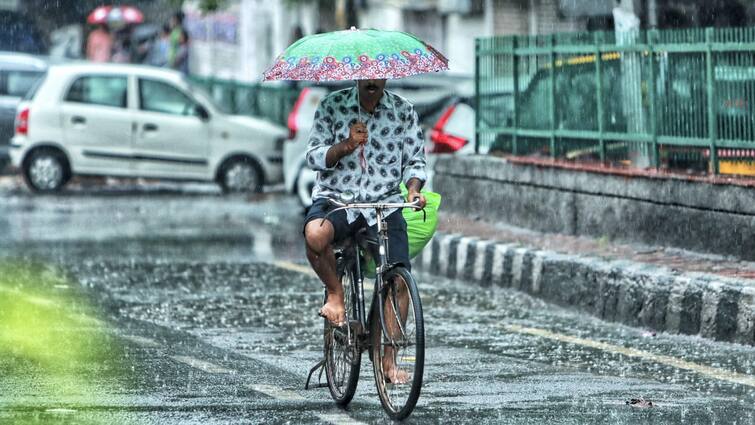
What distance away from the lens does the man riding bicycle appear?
8.22 meters

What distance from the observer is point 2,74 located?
2644cm

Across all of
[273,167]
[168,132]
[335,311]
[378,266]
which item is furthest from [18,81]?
[378,266]

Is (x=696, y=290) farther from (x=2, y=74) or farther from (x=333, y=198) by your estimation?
(x=2, y=74)

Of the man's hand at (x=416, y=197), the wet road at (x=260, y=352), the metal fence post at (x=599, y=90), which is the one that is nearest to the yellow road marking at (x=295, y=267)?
the wet road at (x=260, y=352)

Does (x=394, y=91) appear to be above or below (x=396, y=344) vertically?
above

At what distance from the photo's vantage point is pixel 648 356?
1003cm

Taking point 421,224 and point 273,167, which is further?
point 273,167

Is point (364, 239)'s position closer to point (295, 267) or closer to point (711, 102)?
point (711, 102)

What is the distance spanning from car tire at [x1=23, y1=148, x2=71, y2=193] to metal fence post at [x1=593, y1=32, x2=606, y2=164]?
10.9 meters

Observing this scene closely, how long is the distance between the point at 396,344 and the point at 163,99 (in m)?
16.0

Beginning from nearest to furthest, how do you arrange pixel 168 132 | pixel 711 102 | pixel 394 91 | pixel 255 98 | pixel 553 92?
1. pixel 711 102
2. pixel 553 92
3. pixel 394 91
4. pixel 168 132
5. pixel 255 98

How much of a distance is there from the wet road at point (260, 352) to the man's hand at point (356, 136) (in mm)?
1176

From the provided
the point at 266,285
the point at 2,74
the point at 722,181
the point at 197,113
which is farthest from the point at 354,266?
the point at 2,74

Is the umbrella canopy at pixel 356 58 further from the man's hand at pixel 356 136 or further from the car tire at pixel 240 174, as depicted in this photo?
the car tire at pixel 240 174
